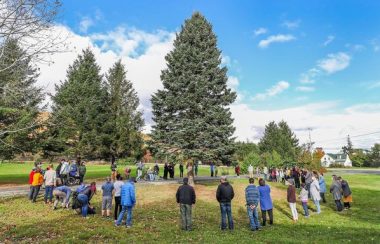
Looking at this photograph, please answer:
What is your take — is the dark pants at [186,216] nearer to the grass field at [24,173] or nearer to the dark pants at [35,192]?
the dark pants at [35,192]

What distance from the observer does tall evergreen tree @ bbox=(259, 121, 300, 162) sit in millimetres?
71125

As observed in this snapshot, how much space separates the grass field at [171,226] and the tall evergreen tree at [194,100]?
674 cm

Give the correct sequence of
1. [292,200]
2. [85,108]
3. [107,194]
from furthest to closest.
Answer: [85,108] → [292,200] → [107,194]

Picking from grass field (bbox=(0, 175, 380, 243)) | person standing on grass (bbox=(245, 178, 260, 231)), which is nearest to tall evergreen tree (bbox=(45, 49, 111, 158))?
grass field (bbox=(0, 175, 380, 243))

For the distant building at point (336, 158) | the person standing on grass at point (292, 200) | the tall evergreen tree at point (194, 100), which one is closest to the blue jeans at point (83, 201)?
the person standing on grass at point (292, 200)

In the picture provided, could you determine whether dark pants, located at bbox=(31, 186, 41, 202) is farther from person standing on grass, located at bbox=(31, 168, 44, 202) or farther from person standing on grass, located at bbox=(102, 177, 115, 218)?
person standing on grass, located at bbox=(102, 177, 115, 218)

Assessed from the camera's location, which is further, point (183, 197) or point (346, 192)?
point (346, 192)

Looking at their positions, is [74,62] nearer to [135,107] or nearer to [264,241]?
[135,107]

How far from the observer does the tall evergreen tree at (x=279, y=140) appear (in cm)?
7112

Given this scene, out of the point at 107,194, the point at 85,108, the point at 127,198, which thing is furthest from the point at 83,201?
the point at 85,108

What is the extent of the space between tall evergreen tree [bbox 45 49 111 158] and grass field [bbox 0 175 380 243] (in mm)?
18633

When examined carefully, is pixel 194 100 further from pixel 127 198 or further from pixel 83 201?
pixel 127 198

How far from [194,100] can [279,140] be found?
49530 mm

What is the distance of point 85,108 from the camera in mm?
38531
